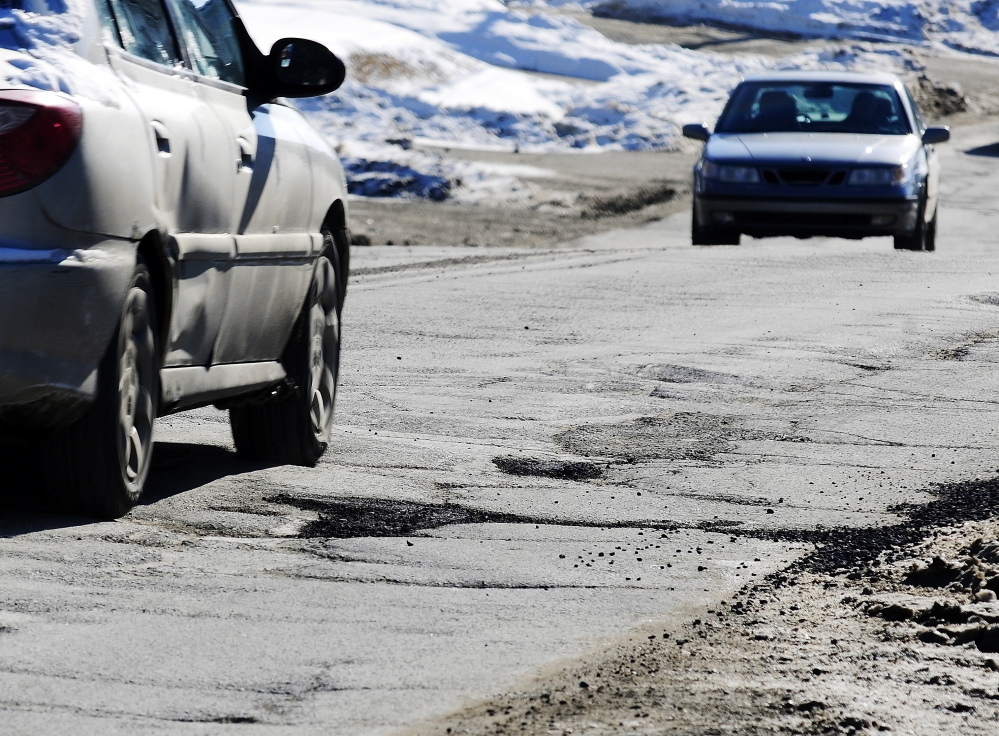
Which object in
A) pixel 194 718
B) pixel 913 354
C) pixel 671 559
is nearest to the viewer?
pixel 194 718

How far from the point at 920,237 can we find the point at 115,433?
37.5 ft

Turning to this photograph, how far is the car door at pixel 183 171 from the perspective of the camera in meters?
4.89

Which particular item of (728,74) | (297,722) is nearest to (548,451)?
(297,722)

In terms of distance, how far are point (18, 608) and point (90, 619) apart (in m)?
0.18

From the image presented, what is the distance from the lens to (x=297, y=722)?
11.1 feet

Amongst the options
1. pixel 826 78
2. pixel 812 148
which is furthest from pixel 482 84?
pixel 812 148

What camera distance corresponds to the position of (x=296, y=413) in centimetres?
613

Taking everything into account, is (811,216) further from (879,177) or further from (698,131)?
(698,131)

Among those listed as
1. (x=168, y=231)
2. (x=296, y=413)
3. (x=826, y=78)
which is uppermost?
(x=168, y=231)

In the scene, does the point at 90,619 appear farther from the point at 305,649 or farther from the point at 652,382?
the point at 652,382

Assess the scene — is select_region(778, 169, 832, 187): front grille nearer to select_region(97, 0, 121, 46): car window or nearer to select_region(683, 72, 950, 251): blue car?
select_region(683, 72, 950, 251): blue car

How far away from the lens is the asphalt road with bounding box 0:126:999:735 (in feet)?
12.2

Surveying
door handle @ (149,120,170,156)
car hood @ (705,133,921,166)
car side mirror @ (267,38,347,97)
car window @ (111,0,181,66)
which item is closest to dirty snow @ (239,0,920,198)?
car hood @ (705,133,921,166)

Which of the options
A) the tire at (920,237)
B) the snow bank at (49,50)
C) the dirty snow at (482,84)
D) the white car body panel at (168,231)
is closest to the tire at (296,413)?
the white car body panel at (168,231)
